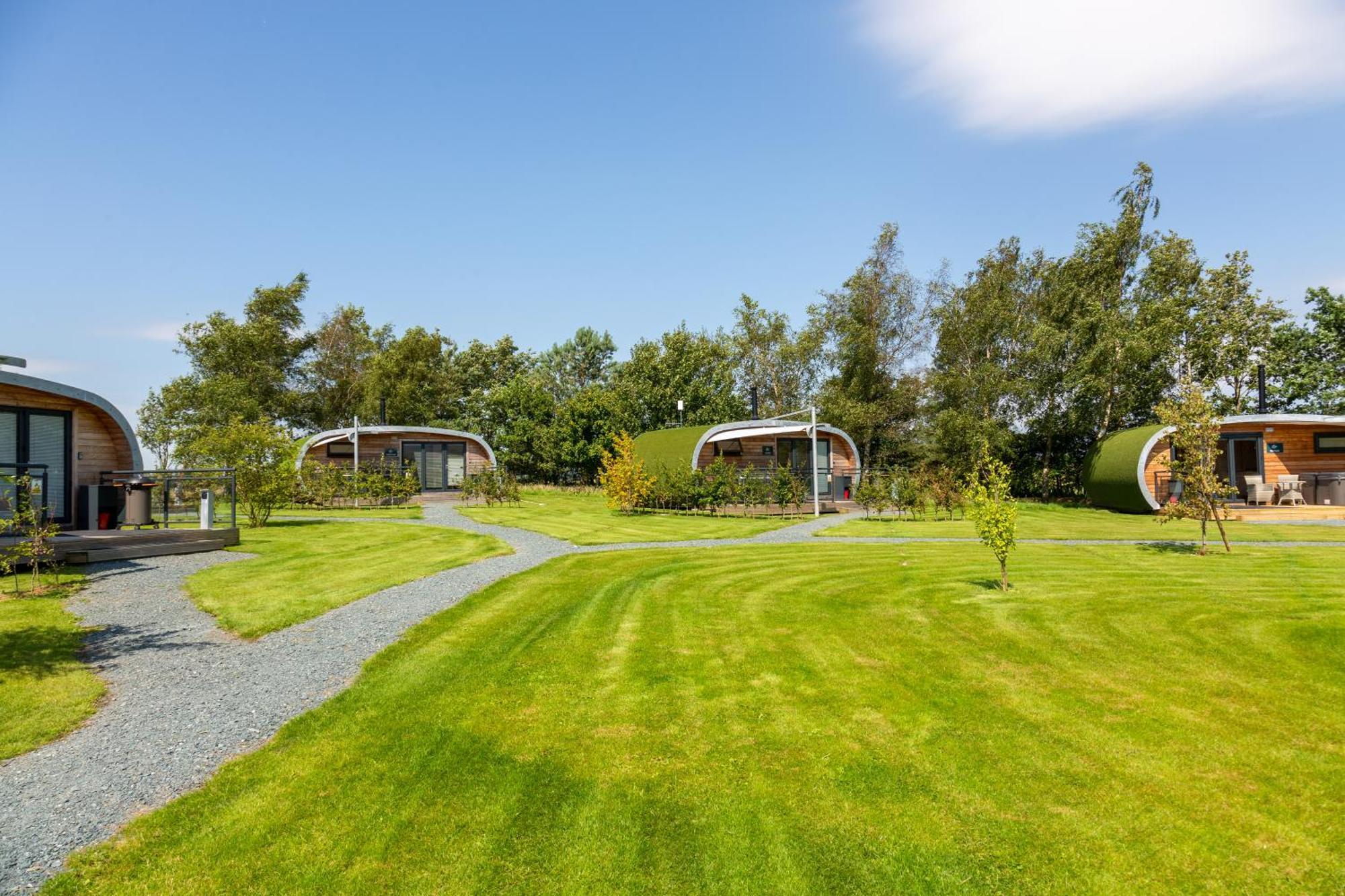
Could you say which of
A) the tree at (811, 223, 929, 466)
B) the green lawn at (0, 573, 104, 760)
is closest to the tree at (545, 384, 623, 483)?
the tree at (811, 223, 929, 466)

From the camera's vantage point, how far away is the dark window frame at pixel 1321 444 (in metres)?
20.9

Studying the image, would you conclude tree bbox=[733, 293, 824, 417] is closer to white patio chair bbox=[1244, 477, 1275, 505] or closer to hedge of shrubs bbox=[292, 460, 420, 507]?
white patio chair bbox=[1244, 477, 1275, 505]

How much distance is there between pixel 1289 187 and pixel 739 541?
20320 millimetres

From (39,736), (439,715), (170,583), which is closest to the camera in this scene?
(39,736)

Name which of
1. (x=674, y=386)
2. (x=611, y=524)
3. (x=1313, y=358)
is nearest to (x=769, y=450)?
(x=611, y=524)

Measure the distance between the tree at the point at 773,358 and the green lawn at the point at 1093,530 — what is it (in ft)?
73.8

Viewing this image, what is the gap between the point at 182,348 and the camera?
41656mm

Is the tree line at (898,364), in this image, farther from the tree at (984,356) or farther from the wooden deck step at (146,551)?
the wooden deck step at (146,551)

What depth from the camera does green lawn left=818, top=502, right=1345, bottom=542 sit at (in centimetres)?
1408

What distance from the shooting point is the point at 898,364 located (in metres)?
34.3

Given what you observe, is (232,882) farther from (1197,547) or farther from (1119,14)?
(1119,14)

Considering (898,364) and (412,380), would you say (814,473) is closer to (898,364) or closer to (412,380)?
(898,364)

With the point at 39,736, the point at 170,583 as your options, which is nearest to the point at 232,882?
the point at 39,736

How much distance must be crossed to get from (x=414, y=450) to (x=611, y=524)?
15.5 metres
